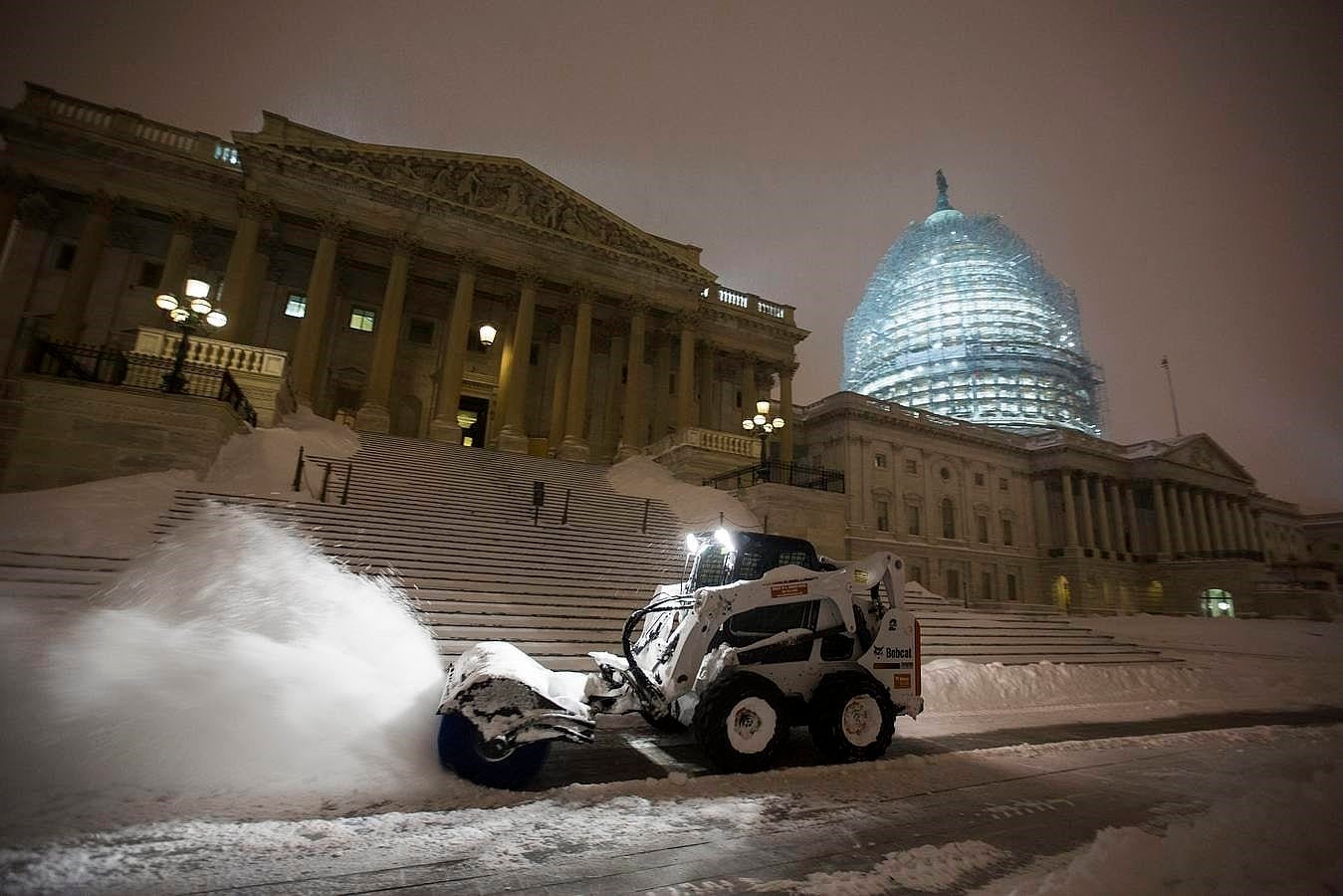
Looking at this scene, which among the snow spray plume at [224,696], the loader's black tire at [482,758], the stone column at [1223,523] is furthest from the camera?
the stone column at [1223,523]

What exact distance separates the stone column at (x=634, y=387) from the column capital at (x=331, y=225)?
13147mm

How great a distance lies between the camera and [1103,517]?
50250 mm

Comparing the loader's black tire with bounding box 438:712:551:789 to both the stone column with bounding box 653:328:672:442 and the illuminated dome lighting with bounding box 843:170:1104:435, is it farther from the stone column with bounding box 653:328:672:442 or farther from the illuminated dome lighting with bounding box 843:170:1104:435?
the illuminated dome lighting with bounding box 843:170:1104:435

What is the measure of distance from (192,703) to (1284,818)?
804cm

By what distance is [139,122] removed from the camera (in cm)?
2430

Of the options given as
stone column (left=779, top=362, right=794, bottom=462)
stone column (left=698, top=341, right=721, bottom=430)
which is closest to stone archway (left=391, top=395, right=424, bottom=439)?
stone column (left=698, top=341, right=721, bottom=430)

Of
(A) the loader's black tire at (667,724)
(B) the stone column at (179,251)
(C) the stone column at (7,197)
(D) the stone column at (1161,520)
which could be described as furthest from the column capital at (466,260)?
(D) the stone column at (1161,520)

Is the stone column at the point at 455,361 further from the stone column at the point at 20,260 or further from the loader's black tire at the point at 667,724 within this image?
the loader's black tire at the point at 667,724

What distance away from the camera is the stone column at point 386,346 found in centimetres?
2380

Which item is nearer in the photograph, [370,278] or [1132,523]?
[370,278]

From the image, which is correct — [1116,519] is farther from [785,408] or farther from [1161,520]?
[785,408]

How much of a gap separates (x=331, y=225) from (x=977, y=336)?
63934 mm

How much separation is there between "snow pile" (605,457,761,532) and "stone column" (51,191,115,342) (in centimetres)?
2040

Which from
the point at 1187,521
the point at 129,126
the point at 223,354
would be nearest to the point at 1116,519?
the point at 1187,521
